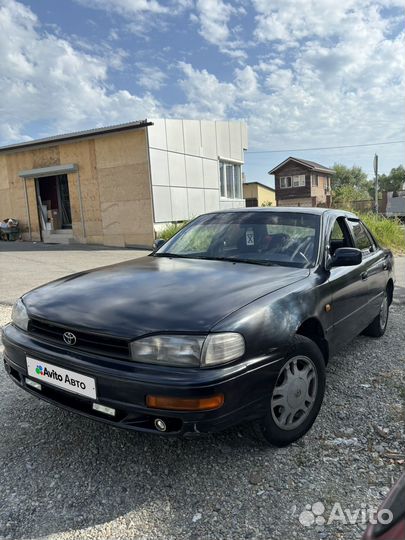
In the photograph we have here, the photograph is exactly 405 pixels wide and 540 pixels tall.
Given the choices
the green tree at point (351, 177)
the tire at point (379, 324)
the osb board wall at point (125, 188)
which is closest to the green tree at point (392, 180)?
the green tree at point (351, 177)

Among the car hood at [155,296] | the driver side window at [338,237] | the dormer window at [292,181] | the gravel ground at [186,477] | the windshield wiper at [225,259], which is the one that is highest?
the dormer window at [292,181]

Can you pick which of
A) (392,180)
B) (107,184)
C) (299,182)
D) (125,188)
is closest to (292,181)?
(299,182)

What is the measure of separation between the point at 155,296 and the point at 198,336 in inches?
19.6

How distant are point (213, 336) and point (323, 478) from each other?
1.09 metres

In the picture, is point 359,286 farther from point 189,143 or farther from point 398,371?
point 189,143

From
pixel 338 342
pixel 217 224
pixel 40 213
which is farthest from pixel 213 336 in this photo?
pixel 40 213

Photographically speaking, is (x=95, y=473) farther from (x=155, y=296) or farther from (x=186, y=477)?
(x=155, y=296)

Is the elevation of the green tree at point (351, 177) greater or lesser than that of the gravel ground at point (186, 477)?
greater

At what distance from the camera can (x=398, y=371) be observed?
13.1 ft

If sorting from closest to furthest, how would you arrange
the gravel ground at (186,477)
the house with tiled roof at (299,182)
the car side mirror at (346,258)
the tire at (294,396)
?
the gravel ground at (186,477) → the tire at (294,396) → the car side mirror at (346,258) → the house with tiled roof at (299,182)

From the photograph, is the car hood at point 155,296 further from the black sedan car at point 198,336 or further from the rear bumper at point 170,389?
the rear bumper at point 170,389

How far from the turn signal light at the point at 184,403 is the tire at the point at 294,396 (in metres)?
0.44

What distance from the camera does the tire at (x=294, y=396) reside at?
2541 millimetres

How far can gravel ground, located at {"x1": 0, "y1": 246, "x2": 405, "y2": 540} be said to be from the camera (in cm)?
206
